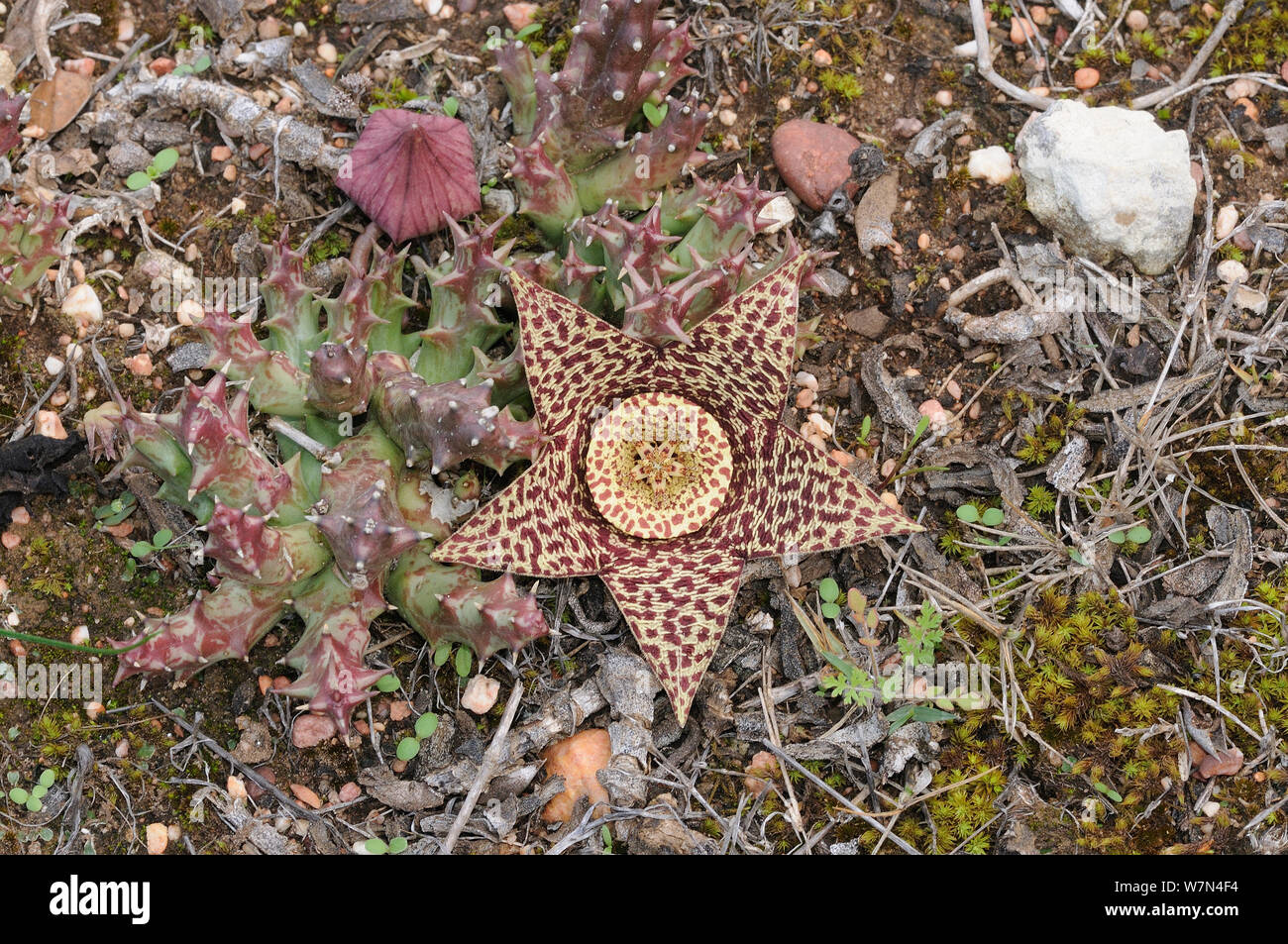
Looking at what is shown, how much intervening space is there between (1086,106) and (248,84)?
289cm

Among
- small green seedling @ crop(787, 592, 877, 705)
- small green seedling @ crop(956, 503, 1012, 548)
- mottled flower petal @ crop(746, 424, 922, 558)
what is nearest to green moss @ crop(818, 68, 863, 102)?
mottled flower petal @ crop(746, 424, 922, 558)

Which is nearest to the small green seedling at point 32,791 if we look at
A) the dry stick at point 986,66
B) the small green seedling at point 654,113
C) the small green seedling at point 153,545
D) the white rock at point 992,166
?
the small green seedling at point 153,545

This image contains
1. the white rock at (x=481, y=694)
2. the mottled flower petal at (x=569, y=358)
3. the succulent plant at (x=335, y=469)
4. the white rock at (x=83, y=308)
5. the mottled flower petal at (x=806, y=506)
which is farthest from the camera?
the white rock at (x=83, y=308)

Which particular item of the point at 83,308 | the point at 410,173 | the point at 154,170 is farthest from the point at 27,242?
the point at 410,173

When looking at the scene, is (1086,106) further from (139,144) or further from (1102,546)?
(139,144)

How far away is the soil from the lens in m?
3.15

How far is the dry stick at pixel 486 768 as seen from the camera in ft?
9.93

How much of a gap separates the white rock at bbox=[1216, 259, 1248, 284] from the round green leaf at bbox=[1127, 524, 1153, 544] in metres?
0.95

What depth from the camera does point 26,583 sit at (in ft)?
10.7

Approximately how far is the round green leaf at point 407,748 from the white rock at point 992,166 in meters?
2.65

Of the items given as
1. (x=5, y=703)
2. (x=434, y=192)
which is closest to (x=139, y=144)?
(x=434, y=192)

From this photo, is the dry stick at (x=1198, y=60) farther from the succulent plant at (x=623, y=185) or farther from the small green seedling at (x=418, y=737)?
the small green seedling at (x=418, y=737)

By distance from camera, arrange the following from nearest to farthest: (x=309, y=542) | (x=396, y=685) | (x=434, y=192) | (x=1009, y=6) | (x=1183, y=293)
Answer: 1. (x=309, y=542)
2. (x=396, y=685)
3. (x=434, y=192)
4. (x=1183, y=293)
5. (x=1009, y=6)

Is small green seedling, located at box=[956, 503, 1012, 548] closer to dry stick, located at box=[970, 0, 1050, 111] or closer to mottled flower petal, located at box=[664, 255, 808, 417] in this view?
mottled flower petal, located at box=[664, 255, 808, 417]
